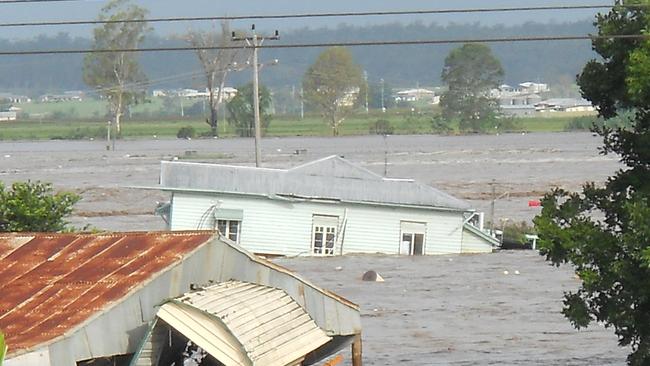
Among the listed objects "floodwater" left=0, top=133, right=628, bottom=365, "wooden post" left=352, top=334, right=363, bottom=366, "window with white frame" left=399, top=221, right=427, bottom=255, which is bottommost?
"floodwater" left=0, top=133, right=628, bottom=365

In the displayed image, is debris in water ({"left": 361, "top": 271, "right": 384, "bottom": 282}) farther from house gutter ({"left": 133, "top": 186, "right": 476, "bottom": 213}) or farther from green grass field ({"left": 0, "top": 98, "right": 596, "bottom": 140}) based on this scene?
green grass field ({"left": 0, "top": 98, "right": 596, "bottom": 140})

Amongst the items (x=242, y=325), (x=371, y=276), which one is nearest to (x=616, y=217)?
(x=242, y=325)

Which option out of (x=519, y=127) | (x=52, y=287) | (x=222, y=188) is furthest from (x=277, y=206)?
(x=519, y=127)

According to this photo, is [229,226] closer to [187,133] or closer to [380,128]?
[187,133]

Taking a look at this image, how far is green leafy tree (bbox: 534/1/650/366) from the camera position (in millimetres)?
17859

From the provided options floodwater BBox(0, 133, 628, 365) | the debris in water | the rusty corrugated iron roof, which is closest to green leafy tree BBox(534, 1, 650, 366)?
the rusty corrugated iron roof

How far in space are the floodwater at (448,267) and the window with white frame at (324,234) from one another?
1.49 ft

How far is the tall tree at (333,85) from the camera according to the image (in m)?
167

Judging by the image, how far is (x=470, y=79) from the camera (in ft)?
522

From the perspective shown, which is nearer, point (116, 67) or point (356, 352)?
point (356, 352)

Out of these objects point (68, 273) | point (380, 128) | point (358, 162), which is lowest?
point (380, 128)

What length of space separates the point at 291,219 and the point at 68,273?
29261 mm

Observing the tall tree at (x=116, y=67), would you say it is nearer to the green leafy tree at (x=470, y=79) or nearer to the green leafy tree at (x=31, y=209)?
the green leafy tree at (x=470, y=79)

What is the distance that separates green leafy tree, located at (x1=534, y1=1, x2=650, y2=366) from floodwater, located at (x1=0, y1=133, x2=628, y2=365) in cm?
1456
